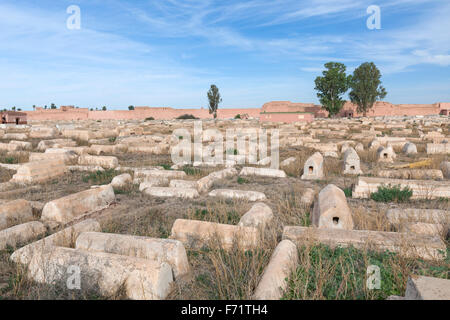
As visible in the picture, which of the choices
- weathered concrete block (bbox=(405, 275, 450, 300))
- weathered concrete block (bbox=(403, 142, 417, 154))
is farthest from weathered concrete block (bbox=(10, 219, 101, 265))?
weathered concrete block (bbox=(403, 142, 417, 154))

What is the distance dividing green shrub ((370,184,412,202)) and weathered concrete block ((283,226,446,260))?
236 cm

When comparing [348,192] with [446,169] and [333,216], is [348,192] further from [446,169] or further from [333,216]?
[446,169]

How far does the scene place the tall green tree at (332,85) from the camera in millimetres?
41312

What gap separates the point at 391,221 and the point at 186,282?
3050 millimetres

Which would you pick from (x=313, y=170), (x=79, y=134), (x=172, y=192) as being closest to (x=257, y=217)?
(x=172, y=192)

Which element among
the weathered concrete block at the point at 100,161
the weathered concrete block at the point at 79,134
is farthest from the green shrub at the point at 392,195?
the weathered concrete block at the point at 79,134

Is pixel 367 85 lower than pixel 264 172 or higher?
higher

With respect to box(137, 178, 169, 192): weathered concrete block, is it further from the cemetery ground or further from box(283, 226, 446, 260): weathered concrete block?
box(283, 226, 446, 260): weathered concrete block

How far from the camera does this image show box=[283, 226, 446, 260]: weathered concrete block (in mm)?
3064

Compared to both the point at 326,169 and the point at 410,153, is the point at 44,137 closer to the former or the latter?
the point at 326,169

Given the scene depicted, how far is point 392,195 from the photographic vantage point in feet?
18.4

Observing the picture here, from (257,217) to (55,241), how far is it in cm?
257

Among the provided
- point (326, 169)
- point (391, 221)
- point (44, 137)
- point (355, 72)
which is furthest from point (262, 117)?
point (391, 221)

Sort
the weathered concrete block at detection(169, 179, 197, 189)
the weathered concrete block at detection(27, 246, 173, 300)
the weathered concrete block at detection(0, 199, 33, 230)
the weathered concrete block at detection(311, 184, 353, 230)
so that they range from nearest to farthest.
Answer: the weathered concrete block at detection(27, 246, 173, 300) → the weathered concrete block at detection(311, 184, 353, 230) → the weathered concrete block at detection(0, 199, 33, 230) → the weathered concrete block at detection(169, 179, 197, 189)
